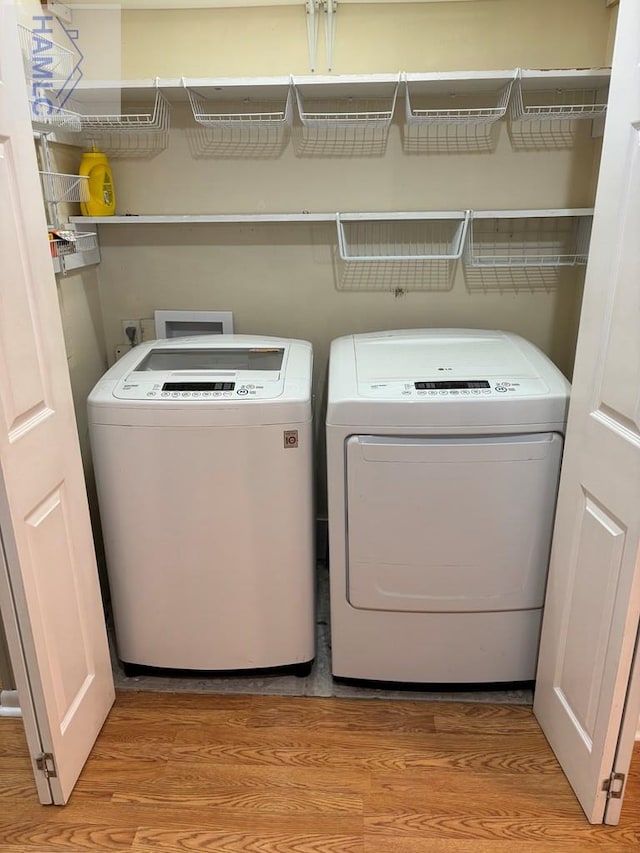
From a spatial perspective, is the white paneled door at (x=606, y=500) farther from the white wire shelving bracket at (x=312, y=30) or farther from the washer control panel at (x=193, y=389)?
the white wire shelving bracket at (x=312, y=30)

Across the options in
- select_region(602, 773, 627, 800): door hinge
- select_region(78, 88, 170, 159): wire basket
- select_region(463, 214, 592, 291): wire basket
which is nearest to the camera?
select_region(602, 773, 627, 800): door hinge

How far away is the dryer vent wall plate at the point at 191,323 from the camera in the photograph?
7.68 feet

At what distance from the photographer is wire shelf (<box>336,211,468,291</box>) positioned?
2209mm

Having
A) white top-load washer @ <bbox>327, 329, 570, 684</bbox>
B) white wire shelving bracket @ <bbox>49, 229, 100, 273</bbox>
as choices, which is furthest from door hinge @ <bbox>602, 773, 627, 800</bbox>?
white wire shelving bracket @ <bbox>49, 229, 100, 273</bbox>

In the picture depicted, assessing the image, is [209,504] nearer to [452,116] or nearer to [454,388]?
[454,388]

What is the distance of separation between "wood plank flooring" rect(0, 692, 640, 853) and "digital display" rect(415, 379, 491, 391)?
39.4 inches

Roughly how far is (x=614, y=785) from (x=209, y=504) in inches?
48.9

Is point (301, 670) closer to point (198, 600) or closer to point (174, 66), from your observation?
point (198, 600)

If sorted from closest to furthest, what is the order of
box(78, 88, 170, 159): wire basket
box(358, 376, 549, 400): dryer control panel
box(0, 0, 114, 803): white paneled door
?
box(0, 0, 114, 803): white paneled door
box(358, 376, 549, 400): dryer control panel
box(78, 88, 170, 159): wire basket

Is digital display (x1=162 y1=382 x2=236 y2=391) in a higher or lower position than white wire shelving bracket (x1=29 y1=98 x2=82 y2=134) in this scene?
lower

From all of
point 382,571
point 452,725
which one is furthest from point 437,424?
point 452,725

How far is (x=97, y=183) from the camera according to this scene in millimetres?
2076

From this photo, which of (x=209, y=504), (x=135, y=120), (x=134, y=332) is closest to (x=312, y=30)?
(x=135, y=120)

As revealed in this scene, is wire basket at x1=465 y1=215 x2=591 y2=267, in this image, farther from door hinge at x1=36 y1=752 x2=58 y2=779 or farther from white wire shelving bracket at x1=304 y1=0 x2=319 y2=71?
door hinge at x1=36 y1=752 x2=58 y2=779
